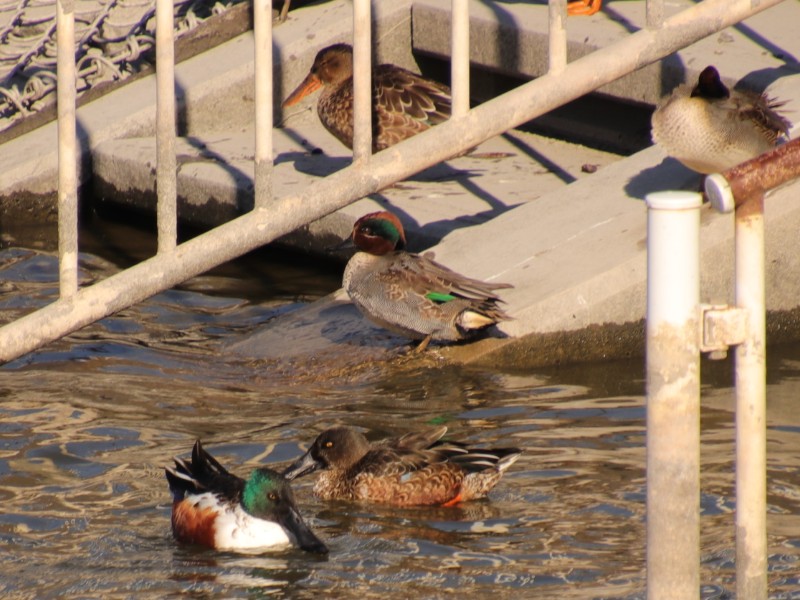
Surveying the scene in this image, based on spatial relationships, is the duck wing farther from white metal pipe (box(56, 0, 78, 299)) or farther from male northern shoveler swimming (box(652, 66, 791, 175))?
male northern shoveler swimming (box(652, 66, 791, 175))

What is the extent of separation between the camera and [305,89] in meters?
10.8

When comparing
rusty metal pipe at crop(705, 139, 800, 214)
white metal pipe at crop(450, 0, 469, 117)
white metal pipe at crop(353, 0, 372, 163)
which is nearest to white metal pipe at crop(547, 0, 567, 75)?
white metal pipe at crop(450, 0, 469, 117)

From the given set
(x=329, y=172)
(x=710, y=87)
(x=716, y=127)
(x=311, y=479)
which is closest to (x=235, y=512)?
(x=311, y=479)

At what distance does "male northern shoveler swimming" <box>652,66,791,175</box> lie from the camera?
26.4 feet

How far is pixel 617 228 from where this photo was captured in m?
8.16

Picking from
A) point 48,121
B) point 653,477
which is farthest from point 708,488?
point 48,121

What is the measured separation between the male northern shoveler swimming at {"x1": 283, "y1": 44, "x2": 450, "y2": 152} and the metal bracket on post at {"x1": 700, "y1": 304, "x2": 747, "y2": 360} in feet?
21.9

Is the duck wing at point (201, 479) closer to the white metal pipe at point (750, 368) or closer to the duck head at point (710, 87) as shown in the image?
the white metal pipe at point (750, 368)

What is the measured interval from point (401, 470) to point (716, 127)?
9.50 ft

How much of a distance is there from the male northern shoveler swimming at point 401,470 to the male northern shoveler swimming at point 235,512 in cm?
46

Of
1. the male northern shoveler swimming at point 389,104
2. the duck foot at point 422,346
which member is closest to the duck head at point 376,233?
the duck foot at point 422,346

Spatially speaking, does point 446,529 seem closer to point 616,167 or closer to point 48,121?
point 616,167

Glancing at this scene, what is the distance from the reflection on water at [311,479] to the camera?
5363mm

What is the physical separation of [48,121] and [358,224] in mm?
3836
